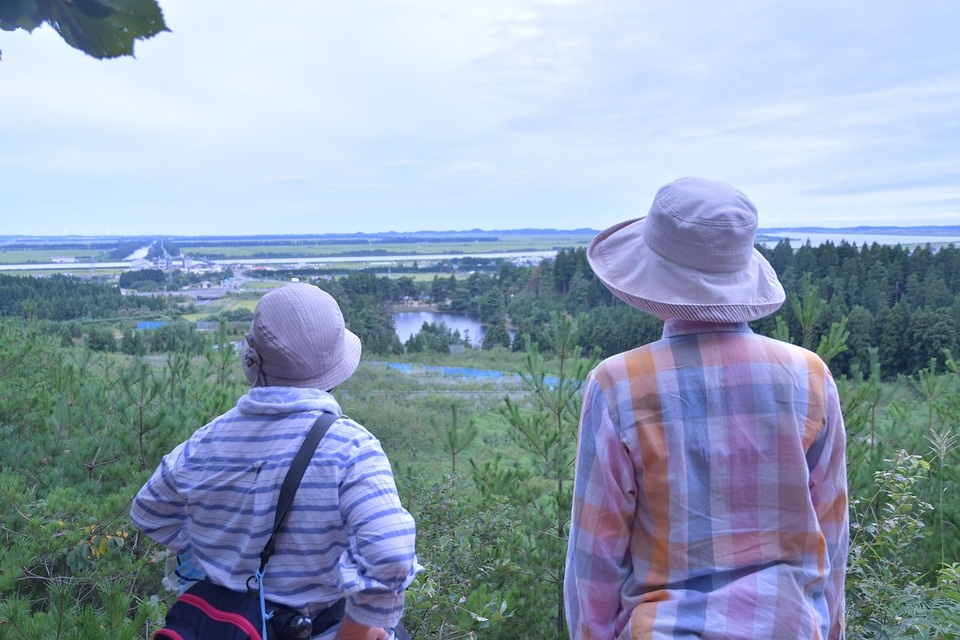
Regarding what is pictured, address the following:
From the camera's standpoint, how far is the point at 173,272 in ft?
28.3

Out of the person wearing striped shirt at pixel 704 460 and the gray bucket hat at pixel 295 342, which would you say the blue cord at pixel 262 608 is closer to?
the gray bucket hat at pixel 295 342

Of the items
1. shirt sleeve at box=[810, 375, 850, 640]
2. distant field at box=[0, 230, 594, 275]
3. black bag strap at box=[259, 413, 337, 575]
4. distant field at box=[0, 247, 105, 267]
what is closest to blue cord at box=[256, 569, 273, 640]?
black bag strap at box=[259, 413, 337, 575]

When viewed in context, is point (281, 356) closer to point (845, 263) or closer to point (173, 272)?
point (173, 272)

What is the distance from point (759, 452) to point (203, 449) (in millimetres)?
1081

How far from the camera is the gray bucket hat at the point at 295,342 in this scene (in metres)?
1.35

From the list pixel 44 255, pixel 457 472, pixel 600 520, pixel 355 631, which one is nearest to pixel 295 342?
pixel 355 631

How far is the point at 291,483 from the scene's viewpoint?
123 centimetres

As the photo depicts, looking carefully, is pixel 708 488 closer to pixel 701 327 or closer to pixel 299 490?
pixel 701 327

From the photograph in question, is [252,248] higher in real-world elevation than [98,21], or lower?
lower

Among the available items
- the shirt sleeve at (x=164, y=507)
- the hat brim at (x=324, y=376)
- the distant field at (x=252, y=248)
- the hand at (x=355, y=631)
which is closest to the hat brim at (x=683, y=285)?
the hat brim at (x=324, y=376)

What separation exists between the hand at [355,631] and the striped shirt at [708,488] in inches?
17.2

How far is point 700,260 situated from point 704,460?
13.9 inches

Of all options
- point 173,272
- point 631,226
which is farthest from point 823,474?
point 173,272

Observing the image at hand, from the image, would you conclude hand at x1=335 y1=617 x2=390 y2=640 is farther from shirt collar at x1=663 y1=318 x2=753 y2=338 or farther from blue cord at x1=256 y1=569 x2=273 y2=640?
shirt collar at x1=663 y1=318 x2=753 y2=338
